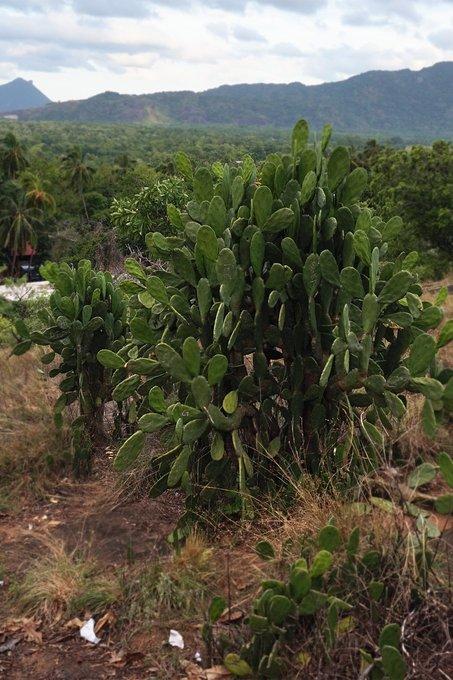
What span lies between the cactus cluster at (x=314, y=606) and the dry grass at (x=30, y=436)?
2.64 meters

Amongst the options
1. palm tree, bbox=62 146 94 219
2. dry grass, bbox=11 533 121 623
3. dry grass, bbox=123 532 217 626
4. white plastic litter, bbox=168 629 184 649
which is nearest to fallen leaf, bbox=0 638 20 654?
dry grass, bbox=11 533 121 623

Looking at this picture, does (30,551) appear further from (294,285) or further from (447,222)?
(447,222)

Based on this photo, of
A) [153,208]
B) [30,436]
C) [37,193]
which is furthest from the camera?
[37,193]

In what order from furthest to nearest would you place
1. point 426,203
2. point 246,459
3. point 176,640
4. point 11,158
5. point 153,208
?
point 11,158, point 426,203, point 153,208, point 246,459, point 176,640

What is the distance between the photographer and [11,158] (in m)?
49.8

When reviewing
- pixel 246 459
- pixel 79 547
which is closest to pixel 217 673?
pixel 246 459

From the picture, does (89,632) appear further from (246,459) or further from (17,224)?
(17,224)

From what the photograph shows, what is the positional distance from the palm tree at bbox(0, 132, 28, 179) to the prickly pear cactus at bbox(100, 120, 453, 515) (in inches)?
1939

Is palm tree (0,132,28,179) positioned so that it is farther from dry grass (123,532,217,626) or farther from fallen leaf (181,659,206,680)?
fallen leaf (181,659,206,680)

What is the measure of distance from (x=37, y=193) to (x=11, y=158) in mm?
6736

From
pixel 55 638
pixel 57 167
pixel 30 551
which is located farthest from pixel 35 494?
pixel 57 167

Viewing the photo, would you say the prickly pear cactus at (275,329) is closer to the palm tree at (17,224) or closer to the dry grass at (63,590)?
the dry grass at (63,590)

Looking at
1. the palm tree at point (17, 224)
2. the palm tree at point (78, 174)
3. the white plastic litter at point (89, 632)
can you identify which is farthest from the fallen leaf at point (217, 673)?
the palm tree at point (78, 174)

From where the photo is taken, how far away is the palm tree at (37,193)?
44.8 m
